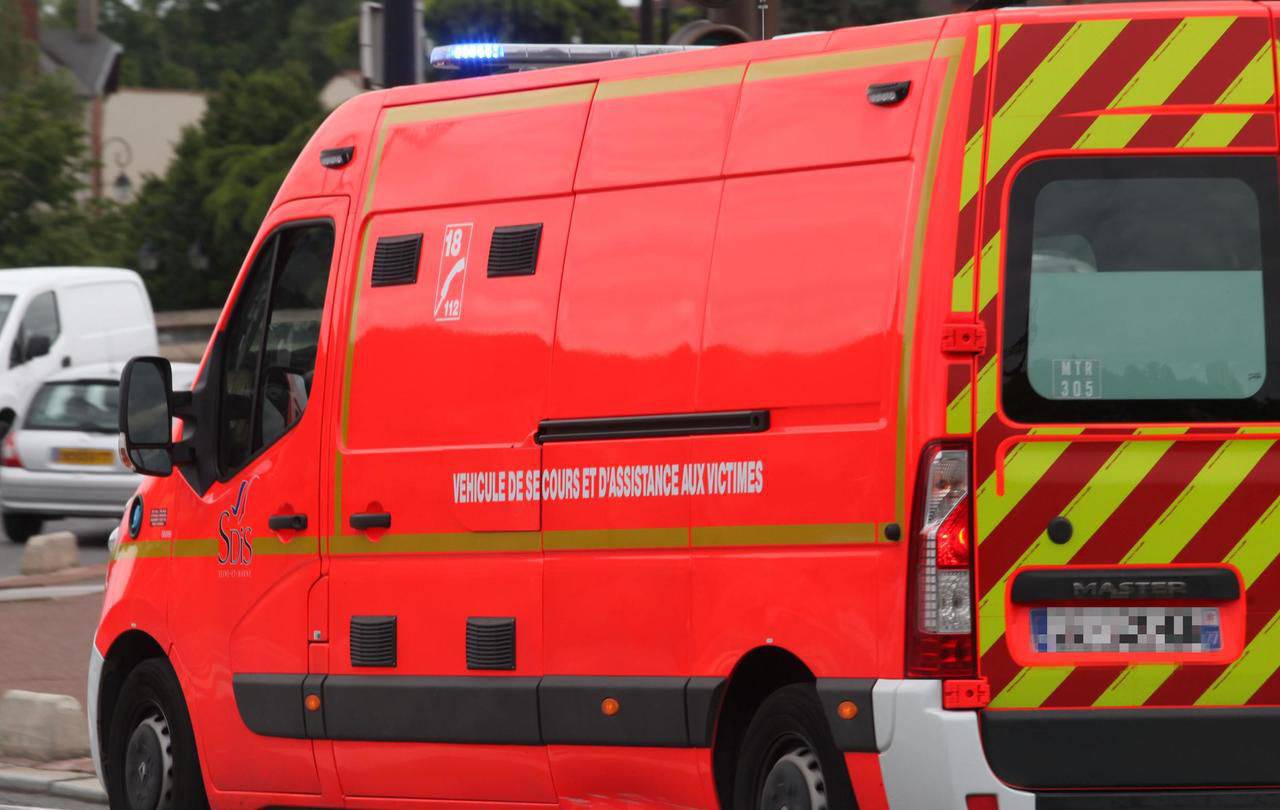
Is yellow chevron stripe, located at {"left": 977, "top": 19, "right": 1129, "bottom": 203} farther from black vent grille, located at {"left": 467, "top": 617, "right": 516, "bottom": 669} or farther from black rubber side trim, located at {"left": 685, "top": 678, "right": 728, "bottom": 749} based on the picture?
black vent grille, located at {"left": 467, "top": 617, "right": 516, "bottom": 669}

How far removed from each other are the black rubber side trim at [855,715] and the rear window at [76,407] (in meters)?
16.5

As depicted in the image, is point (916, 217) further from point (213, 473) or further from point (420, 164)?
point (213, 473)

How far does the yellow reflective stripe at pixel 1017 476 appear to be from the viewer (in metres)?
5.89

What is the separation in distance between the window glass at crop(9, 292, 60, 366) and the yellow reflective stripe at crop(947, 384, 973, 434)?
21050 millimetres

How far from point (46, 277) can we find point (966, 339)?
2208 centimetres

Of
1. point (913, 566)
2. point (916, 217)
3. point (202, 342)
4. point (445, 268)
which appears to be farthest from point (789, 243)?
point (202, 342)

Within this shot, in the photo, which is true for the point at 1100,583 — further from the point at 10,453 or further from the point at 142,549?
the point at 10,453

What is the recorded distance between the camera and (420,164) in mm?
8008

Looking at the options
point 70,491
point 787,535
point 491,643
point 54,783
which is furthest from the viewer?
point 70,491

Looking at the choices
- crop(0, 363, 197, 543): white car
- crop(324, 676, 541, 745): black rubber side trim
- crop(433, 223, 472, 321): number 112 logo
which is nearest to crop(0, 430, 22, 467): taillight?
crop(0, 363, 197, 543): white car

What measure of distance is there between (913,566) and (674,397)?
1.13 m

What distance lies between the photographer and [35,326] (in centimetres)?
2631

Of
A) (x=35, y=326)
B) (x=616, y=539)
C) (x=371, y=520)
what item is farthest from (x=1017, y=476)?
(x=35, y=326)

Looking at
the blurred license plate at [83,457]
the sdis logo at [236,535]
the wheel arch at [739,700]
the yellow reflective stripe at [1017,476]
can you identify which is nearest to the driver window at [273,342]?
the sdis logo at [236,535]
